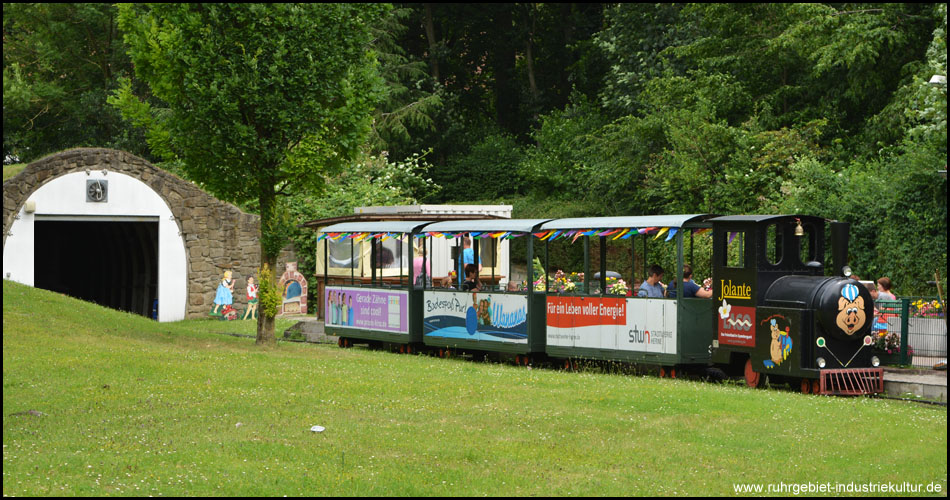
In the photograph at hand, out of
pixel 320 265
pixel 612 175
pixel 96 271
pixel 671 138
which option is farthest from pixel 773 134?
pixel 96 271

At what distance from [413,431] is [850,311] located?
759cm

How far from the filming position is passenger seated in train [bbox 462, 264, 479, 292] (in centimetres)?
2283

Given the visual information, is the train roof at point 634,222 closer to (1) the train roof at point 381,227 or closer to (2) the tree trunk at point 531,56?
(1) the train roof at point 381,227

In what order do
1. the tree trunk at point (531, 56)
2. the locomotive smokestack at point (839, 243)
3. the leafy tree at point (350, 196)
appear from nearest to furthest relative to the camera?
the locomotive smokestack at point (839, 243)
the leafy tree at point (350, 196)
the tree trunk at point (531, 56)

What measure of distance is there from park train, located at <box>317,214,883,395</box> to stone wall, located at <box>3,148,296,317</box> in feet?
32.4

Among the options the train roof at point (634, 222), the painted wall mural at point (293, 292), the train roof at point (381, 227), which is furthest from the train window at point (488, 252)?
the painted wall mural at point (293, 292)

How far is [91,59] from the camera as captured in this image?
5422 centimetres

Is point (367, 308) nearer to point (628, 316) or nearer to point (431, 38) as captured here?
point (628, 316)

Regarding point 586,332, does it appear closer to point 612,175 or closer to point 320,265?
point 320,265

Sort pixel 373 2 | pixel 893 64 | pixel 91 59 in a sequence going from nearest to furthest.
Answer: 1. pixel 373 2
2. pixel 893 64
3. pixel 91 59

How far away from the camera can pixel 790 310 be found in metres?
16.7

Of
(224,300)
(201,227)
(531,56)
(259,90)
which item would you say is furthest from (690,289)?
(531,56)

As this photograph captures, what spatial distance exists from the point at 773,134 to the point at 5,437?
86.6 feet

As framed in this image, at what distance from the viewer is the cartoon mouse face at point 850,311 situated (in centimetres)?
1641
